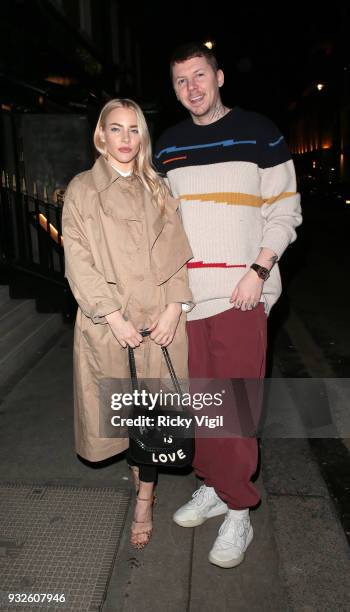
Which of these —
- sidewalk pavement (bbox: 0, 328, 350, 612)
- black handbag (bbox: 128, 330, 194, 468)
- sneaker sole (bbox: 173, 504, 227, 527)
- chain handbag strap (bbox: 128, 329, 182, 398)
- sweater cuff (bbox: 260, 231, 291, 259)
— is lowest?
sidewalk pavement (bbox: 0, 328, 350, 612)

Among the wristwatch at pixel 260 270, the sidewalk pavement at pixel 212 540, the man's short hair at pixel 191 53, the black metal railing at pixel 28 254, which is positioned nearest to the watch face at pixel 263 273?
the wristwatch at pixel 260 270

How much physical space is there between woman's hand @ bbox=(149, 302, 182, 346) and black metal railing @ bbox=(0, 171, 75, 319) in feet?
14.2

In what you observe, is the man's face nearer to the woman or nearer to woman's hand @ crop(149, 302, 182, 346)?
the woman

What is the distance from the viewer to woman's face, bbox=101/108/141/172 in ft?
7.56

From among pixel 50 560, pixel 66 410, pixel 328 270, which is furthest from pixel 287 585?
pixel 328 270

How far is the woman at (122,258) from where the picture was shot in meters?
2.29

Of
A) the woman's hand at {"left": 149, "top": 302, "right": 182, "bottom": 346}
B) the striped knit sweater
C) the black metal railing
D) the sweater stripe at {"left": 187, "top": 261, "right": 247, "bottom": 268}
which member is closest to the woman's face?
the striped knit sweater

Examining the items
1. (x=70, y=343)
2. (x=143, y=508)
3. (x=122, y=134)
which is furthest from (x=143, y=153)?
(x=70, y=343)

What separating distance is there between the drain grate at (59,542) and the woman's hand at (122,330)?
1.13 meters

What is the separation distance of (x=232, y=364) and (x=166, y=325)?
0.39 metres

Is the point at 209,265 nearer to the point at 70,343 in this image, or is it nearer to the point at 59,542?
the point at 59,542

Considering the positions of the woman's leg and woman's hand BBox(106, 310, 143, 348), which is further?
the woman's leg

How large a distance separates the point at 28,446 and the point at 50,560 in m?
1.34

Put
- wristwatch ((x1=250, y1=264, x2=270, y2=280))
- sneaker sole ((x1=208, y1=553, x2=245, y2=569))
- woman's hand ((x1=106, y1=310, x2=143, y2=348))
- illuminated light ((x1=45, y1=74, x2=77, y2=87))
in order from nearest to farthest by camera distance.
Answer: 1. woman's hand ((x1=106, y1=310, x2=143, y2=348))
2. wristwatch ((x1=250, y1=264, x2=270, y2=280))
3. sneaker sole ((x1=208, y1=553, x2=245, y2=569))
4. illuminated light ((x1=45, y1=74, x2=77, y2=87))
